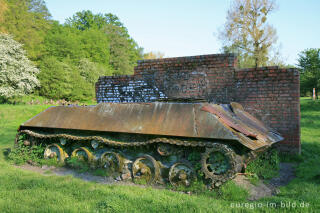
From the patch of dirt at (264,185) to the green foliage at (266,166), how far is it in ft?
0.46

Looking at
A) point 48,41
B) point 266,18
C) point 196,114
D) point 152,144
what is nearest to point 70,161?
point 152,144

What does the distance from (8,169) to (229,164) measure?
4.67 m

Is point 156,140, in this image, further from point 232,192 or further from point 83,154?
point 83,154

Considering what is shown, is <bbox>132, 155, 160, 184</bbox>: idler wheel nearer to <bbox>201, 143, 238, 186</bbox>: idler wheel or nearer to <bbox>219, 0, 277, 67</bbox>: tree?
<bbox>201, 143, 238, 186</bbox>: idler wheel

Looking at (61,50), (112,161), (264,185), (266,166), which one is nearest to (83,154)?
(112,161)

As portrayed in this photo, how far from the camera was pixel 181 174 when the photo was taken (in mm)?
4406

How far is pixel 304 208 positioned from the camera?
10.8 ft

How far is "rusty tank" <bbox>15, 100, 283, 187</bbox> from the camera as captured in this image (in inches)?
166

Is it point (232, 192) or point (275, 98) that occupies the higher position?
point (275, 98)

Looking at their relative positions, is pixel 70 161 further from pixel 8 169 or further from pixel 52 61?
pixel 52 61

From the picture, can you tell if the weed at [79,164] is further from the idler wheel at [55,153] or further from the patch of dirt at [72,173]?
the idler wheel at [55,153]

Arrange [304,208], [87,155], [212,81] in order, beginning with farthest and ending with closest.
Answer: [212,81]
[87,155]
[304,208]

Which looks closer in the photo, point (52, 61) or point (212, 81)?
point (212, 81)

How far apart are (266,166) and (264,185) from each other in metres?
1.12
